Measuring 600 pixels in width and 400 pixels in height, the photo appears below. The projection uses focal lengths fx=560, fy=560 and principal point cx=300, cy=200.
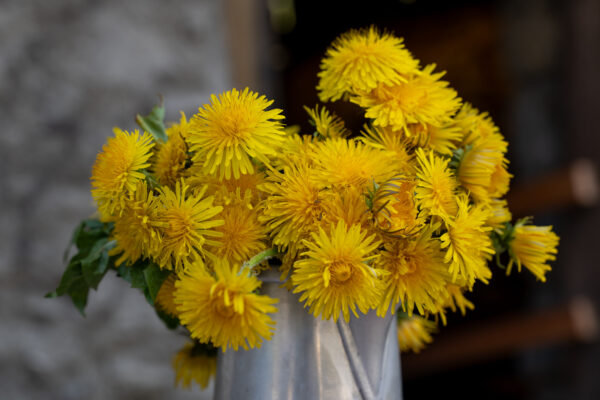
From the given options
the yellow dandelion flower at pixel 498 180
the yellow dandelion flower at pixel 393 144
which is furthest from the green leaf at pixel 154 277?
the yellow dandelion flower at pixel 498 180

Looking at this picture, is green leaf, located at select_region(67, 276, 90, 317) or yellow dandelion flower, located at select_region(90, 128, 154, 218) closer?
yellow dandelion flower, located at select_region(90, 128, 154, 218)

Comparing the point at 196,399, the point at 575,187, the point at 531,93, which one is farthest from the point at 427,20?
the point at 196,399

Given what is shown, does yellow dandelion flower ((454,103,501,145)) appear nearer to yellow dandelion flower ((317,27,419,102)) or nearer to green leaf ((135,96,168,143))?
yellow dandelion flower ((317,27,419,102))

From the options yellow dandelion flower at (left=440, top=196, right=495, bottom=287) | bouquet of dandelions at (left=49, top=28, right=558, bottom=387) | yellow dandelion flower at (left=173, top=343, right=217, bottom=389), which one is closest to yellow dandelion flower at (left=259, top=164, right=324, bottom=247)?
bouquet of dandelions at (left=49, top=28, right=558, bottom=387)

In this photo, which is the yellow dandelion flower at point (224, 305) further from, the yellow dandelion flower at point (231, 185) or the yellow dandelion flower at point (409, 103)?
the yellow dandelion flower at point (409, 103)

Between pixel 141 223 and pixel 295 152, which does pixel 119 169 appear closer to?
pixel 141 223

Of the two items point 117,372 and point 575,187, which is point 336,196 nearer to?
point 117,372
